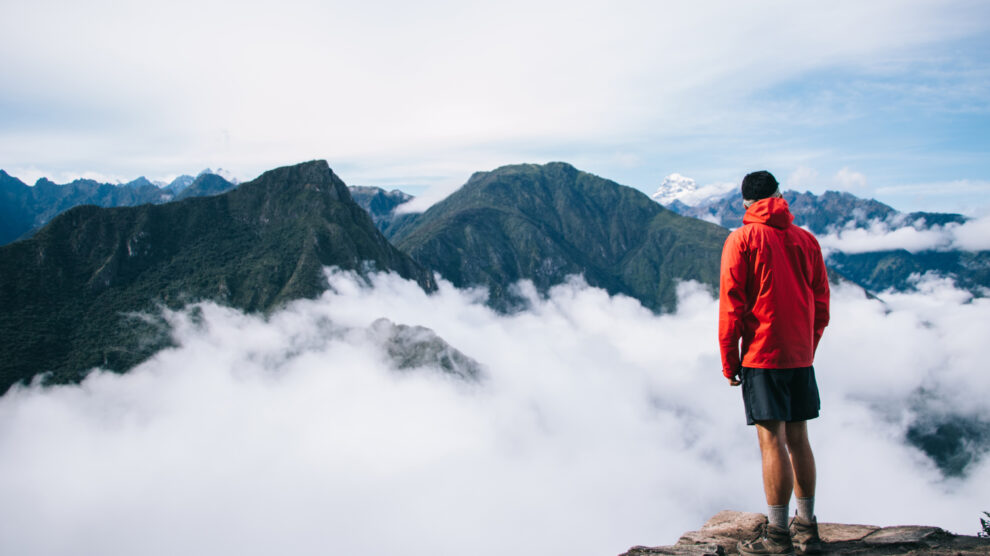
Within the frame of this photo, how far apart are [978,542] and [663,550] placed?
4.99 meters

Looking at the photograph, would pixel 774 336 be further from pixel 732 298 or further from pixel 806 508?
pixel 806 508

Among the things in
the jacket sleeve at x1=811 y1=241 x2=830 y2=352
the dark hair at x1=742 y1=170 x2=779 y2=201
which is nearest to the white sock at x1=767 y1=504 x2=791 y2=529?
the jacket sleeve at x1=811 y1=241 x2=830 y2=352

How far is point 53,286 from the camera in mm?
188125

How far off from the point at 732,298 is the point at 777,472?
2618 millimetres

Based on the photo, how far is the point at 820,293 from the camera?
25.0 feet

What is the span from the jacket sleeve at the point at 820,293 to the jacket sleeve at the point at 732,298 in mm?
1309

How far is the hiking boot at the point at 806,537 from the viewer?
7.44m

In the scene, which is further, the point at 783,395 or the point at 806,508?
the point at 806,508

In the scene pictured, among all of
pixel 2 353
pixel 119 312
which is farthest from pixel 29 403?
pixel 119 312

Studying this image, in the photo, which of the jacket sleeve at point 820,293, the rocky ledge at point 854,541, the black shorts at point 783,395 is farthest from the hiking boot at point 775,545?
the jacket sleeve at point 820,293

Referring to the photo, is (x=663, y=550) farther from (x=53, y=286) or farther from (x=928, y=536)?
(x=53, y=286)

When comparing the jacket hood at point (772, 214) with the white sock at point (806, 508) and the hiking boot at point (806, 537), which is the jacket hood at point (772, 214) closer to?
the white sock at point (806, 508)

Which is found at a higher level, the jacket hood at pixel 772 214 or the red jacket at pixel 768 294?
the jacket hood at pixel 772 214

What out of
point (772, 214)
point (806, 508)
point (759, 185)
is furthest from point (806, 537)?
point (759, 185)
